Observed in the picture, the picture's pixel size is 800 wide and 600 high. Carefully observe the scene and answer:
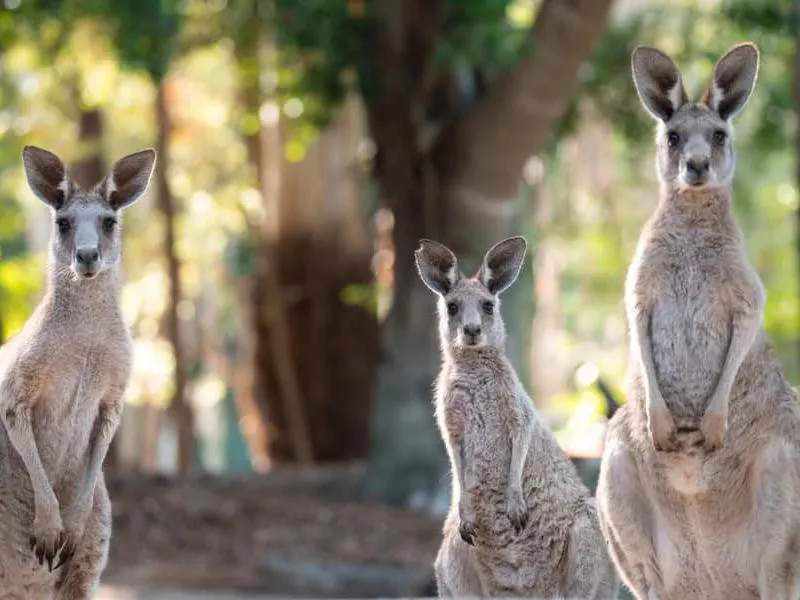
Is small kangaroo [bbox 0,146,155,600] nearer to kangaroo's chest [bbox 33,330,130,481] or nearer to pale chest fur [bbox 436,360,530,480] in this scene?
kangaroo's chest [bbox 33,330,130,481]

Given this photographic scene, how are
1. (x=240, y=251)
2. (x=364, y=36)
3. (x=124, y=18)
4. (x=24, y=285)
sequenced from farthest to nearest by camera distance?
(x=240, y=251) < (x=24, y=285) < (x=364, y=36) < (x=124, y=18)

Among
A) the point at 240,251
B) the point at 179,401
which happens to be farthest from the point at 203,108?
the point at 179,401

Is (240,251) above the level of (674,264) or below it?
above

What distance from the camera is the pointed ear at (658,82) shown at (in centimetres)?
584

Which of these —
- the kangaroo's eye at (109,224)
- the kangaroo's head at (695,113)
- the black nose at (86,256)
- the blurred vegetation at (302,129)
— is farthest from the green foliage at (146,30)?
the kangaroo's head at (695,113)

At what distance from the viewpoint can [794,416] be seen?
5.45m

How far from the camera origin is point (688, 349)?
5590 mm

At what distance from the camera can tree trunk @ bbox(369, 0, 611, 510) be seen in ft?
38.9

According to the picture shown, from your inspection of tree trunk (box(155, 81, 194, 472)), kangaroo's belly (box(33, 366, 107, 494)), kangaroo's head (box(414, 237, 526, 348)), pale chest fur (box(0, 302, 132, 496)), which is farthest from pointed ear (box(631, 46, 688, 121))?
tree trunk (box(155, 81, 194, 472))

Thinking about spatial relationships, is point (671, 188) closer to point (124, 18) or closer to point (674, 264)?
point (674, 264)

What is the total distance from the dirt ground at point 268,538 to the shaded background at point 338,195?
25 millimetres

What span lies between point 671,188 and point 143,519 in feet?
23.0

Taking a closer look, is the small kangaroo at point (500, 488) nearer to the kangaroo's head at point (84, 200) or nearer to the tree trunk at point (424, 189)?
the kangaroo's head at point (84, 200)

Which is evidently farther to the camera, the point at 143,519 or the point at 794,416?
the point at 143,519
